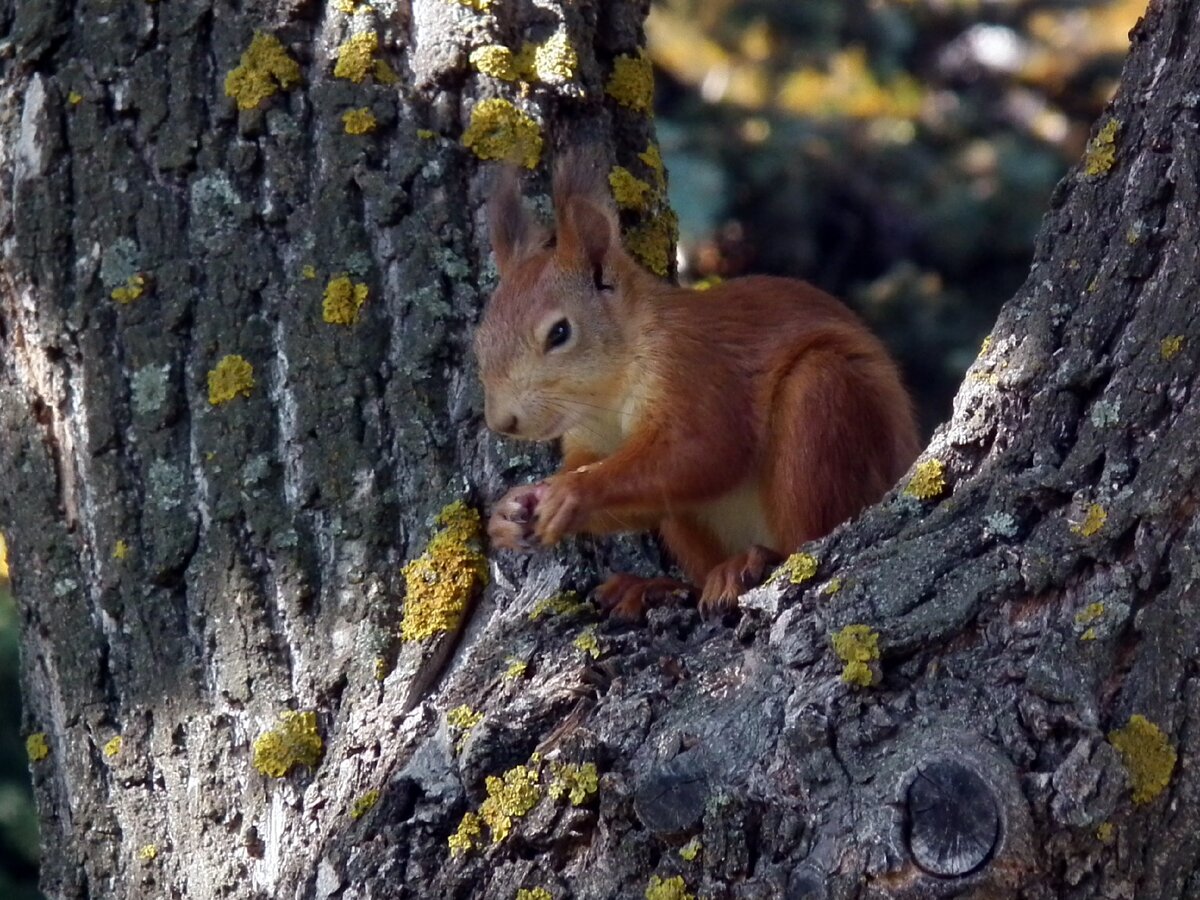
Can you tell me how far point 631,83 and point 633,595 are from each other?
1.02 meters

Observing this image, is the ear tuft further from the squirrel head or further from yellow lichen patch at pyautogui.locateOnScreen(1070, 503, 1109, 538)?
yellow lichen patch at pyautogui.locateOnScreen(1070, 503, 1109, 538)

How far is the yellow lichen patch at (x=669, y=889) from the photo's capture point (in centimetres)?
182

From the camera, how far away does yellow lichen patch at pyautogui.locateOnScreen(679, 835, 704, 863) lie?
1821mm

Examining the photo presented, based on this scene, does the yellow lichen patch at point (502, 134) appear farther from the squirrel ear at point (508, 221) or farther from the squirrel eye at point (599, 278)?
the squirrel eye at point (599, 278)

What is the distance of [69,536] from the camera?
240cm

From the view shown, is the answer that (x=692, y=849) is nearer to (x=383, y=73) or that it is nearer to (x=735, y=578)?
(x=735, y=578)

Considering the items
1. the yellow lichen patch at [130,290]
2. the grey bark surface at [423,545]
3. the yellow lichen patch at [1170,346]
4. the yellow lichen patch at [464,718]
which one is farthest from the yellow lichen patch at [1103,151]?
the yellow lichen patch at [130,290]

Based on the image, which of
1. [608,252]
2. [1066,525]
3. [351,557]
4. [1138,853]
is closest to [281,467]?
[351,557]

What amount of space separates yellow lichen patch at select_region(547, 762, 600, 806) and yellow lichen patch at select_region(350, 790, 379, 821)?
28cm

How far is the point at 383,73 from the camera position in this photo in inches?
101

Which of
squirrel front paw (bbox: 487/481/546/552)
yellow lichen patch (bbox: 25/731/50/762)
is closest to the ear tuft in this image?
squirrel front paw (bbox: 487/481/546/552)

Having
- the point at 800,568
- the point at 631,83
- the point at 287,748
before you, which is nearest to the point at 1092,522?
the point at 800,568

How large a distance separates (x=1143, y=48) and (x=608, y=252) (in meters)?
1.07

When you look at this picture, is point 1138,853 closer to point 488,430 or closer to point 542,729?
point 542,729
